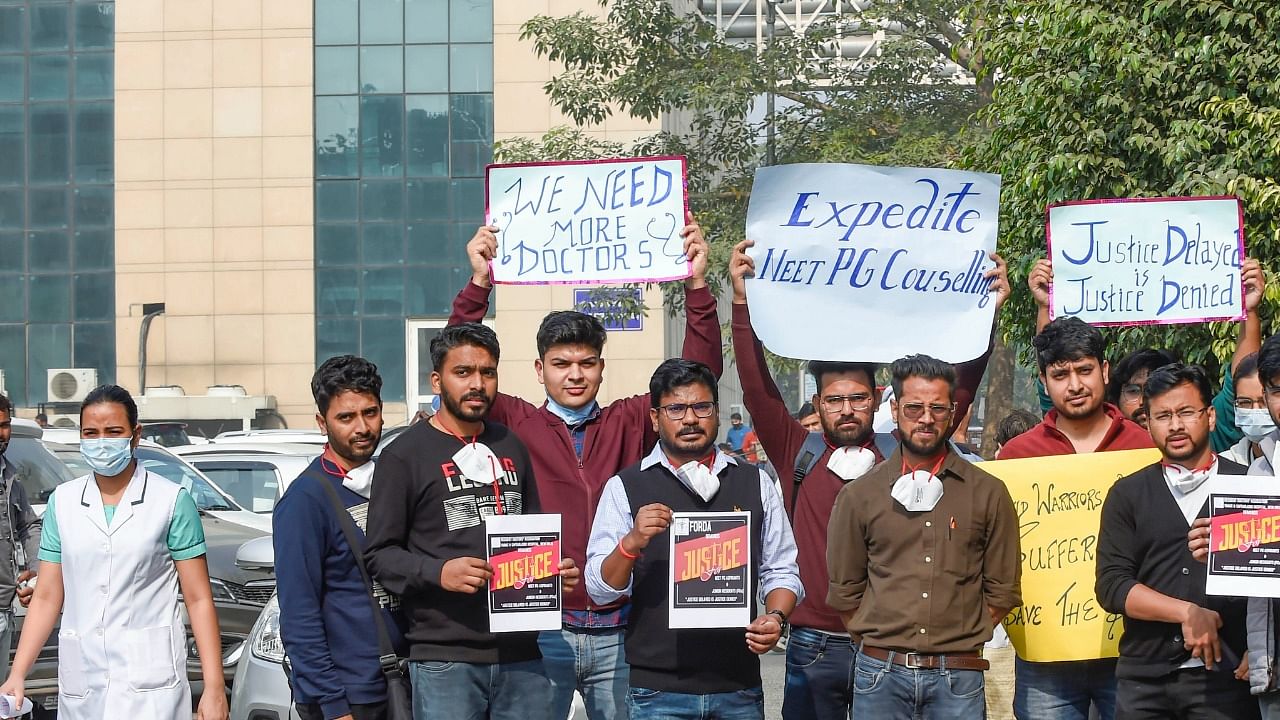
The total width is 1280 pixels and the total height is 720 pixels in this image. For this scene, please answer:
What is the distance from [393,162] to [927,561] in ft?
119

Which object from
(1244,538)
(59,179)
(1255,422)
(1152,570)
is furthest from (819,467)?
(59,179)

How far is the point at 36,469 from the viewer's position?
35.0 ft

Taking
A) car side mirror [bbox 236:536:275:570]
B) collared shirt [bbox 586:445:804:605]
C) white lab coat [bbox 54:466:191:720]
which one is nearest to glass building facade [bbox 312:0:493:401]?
car side mirror [bbox 236:536:275:570]

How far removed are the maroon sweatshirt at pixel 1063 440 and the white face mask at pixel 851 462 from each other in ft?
1.70

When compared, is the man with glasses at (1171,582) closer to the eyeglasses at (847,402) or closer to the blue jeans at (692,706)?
the eyeglasses at (847,402)

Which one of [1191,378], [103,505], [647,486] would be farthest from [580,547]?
[1191,378]

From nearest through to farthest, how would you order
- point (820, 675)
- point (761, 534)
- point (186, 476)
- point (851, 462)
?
point (761, 534) → point (820, 675) → point (851, 462) → point (186, 476)

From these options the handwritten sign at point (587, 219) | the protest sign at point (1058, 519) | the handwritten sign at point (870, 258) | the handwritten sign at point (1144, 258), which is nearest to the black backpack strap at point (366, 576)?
the handwritten sign at point (587, 219)

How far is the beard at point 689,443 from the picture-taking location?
5457 mm

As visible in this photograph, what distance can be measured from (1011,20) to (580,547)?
9.99 m

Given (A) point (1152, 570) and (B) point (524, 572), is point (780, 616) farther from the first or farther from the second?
(A) point (1152, 570)

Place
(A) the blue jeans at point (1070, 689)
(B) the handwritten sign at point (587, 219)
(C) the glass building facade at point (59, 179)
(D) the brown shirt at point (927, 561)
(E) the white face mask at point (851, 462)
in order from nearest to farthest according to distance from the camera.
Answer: (D) the brown shirt at point (927, 561) < (A) the blue jeans at point (1070, 689) < (E) the white face mask at point (851, 462) < (B) the handwritten sign at point (587, 219) < (C) the glass building facade at point (59, 179)

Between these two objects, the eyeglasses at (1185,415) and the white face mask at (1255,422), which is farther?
the white face mask at (1255,422)

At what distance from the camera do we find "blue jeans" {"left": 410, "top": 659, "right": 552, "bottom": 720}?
209 inches
